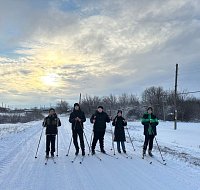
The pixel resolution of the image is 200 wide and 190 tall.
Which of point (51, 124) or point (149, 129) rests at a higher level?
point (51, 124)

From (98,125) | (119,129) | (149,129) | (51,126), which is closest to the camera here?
(149,129)

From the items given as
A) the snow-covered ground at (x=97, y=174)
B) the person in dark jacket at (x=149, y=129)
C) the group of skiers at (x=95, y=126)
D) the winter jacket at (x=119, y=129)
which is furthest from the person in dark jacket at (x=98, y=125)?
the person in dark jacket at (x=149, y=129)

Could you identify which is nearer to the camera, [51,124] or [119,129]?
[51,124]

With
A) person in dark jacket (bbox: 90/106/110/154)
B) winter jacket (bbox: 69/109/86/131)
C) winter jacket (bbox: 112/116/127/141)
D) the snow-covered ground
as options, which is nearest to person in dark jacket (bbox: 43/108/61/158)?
winter jacket (bbox: 69/109/86/131)

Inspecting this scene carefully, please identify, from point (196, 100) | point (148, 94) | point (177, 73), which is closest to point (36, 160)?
point (177, 73)

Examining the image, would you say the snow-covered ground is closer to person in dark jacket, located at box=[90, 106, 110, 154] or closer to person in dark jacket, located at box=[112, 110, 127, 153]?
person in dark jacket, located at box=[112, 110, 127, 153]

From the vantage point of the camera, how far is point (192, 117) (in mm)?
64062

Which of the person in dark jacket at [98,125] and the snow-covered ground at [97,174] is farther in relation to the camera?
the person in dark jacket at [98,125]

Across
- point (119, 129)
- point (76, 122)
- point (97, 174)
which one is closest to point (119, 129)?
point (119, 129)

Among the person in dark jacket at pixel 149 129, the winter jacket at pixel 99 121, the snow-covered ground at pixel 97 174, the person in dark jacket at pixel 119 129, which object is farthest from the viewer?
the winter jacket at pixel 99 121

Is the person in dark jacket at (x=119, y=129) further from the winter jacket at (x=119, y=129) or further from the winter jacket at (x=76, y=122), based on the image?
the winter jacket at (x=76, y=122)

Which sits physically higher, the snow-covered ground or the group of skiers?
the group of skiers

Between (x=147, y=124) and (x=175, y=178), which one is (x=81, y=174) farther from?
(x=147, y=124)

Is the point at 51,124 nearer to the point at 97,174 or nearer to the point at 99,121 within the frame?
the point at 99,121
